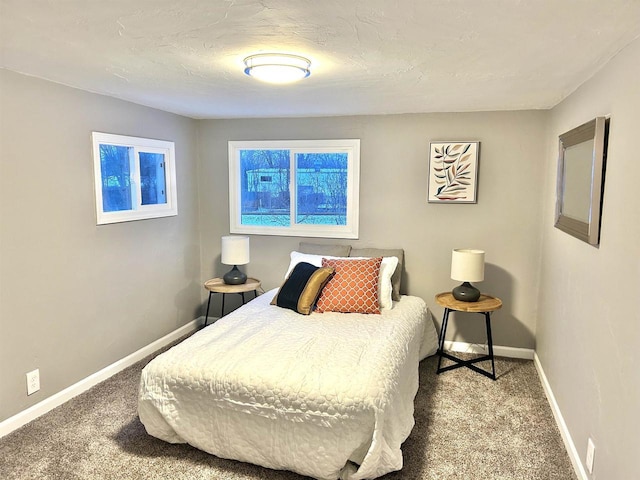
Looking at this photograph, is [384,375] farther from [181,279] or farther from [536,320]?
[181,279]

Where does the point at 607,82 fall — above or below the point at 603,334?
above

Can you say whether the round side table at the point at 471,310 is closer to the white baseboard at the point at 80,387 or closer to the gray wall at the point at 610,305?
the gray wall at the point at 610,305

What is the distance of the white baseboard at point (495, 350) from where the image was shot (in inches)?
152

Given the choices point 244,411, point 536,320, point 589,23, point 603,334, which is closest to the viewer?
point 589,23

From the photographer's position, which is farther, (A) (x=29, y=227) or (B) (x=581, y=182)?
(A) (x=29, y=227)

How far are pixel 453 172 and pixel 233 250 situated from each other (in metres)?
2.04

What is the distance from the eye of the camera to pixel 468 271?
3.46 m

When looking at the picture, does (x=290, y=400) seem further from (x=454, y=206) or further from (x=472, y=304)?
(x=454, y=206)

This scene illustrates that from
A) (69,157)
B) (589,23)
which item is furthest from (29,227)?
(589,23)

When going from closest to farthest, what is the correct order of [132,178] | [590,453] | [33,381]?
[590,453], [33,381], [132,178]

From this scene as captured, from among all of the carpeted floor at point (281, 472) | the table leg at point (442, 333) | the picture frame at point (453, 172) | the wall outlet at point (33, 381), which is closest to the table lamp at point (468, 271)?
the table leg at point (442, 333)

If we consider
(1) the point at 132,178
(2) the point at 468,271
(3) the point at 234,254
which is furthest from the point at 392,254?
(1) the point at 132,178

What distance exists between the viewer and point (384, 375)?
7.66 ft

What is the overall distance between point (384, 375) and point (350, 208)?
6.71 feet
